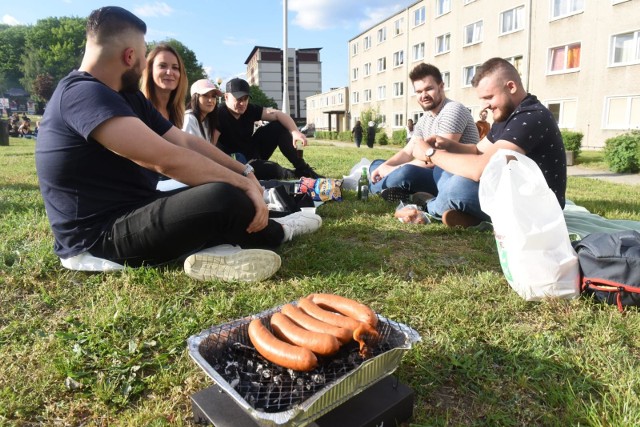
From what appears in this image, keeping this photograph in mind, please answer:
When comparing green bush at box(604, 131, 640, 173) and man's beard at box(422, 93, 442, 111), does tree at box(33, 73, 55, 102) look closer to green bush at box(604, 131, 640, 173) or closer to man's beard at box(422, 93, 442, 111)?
green bush at box(604, 131, 640, 173)

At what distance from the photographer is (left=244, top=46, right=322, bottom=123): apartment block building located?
98.1m

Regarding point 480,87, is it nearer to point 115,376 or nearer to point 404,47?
point 115,376

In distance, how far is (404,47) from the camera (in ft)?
116

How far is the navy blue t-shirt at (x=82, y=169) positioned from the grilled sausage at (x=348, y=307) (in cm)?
158

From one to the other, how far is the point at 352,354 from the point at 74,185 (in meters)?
2.08

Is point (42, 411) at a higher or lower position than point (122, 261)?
lower

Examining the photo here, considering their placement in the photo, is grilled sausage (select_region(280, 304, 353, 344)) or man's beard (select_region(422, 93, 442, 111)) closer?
grilled sausage (select_region(280, 304, 353, 344))

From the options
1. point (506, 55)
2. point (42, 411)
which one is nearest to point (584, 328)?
point (42, 411)

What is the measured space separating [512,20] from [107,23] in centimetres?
2678

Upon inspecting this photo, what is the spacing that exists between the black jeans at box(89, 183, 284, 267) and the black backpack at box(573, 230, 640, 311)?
211 centimetres

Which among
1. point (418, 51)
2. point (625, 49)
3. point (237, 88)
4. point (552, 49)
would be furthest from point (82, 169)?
point (418, 51)

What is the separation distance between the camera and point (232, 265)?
2.75m

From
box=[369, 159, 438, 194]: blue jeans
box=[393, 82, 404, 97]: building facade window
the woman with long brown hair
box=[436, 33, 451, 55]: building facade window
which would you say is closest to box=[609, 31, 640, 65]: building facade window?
box=[436, 33, 451, 55]: building facade window

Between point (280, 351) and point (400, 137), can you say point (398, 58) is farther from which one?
point (280, 351)
